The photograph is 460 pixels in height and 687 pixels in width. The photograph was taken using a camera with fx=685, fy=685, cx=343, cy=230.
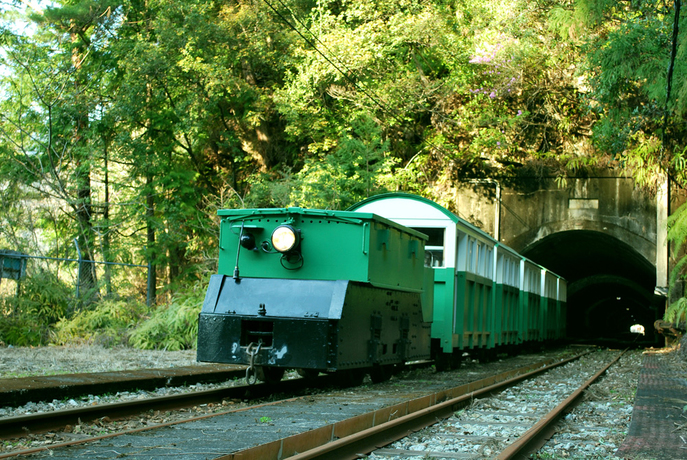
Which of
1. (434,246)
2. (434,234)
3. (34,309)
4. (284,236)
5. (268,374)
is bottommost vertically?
(268,374)

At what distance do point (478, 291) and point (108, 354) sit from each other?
719cm

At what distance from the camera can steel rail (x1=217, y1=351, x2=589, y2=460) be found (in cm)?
452

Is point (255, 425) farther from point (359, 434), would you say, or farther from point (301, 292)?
point (301, 292)

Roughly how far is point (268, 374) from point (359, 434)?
3859 millimetres

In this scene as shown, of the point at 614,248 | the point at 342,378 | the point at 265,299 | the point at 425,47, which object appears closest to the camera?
the point at 265,299

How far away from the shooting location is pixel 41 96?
21.3m

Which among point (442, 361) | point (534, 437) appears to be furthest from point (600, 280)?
point (534, 437)

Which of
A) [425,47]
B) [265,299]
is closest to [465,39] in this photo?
[425,47]

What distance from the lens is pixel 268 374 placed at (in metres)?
8.98

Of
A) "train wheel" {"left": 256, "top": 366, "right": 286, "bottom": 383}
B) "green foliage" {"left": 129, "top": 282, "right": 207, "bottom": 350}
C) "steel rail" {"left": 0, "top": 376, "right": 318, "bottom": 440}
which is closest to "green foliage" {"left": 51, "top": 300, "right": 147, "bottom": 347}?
"green foliage" {"left": 129, "top": 282, "right": 207, "bottom": 350}

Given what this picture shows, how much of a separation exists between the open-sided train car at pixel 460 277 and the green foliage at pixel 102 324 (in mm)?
7131

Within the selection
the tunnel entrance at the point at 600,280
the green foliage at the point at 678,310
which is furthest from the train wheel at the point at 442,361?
the tunnel entrance at the point at 600,280

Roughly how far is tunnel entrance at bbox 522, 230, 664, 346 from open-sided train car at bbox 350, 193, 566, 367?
8.78m

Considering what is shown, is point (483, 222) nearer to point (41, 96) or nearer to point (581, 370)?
point (581, 370)
